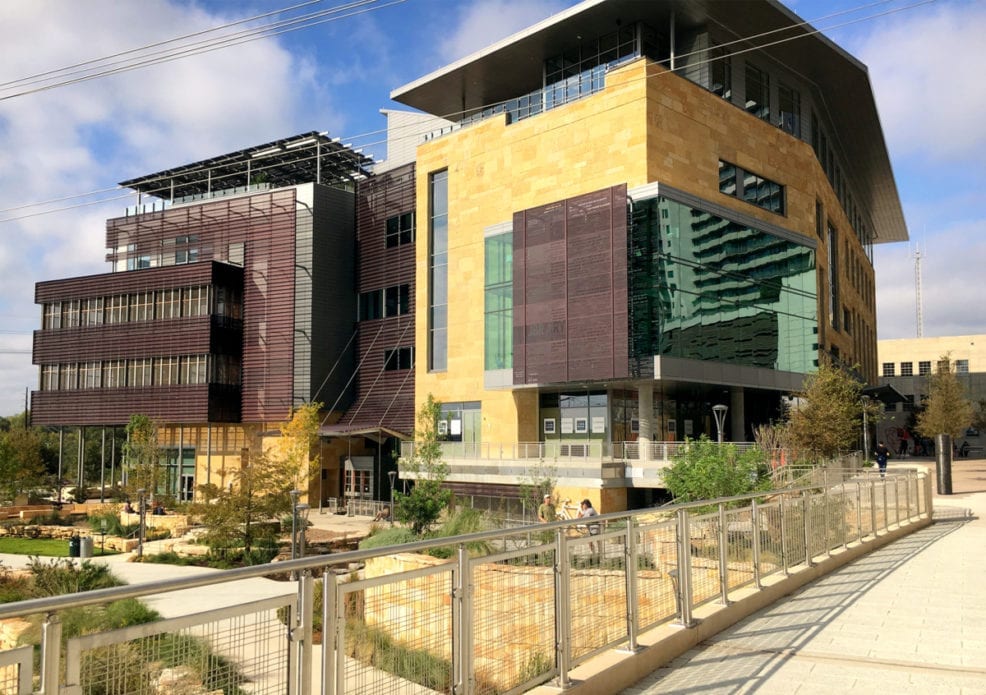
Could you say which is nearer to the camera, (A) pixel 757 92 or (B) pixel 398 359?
(A) pixel 757 92

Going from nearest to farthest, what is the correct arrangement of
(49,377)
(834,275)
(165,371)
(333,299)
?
(333,299) < (834,275) < (165,371) < (49,377)

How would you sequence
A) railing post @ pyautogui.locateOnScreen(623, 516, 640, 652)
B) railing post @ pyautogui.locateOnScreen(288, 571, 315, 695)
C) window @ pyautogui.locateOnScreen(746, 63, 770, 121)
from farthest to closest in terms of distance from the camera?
window @ pyautogui.locateOnScreen(746, 63, 770, 121) → railing post @ pyautogui.locateOnScreen(623, 516, 640, 652) → railing post @ pyautogui.locateOnScreen(288, 571, 315, 695)

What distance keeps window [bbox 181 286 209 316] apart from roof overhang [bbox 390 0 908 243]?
57.4 feet

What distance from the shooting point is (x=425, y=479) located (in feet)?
121

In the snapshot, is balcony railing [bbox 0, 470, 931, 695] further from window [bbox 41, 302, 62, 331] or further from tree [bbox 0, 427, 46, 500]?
window [bbox 41, 302, 62, 331]

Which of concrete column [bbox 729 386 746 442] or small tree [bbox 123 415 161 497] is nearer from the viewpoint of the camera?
concrete column [bbox 729 386 746 442]

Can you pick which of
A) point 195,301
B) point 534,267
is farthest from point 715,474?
point 195,301

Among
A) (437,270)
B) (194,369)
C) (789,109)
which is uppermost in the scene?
(789,109)

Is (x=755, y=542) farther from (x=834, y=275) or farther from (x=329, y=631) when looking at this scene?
(x=834, y=275)

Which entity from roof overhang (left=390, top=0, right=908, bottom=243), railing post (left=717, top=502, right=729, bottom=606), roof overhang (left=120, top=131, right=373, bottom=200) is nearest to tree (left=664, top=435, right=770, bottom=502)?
railing post (left=717, top=502, right=729, bottom=606)

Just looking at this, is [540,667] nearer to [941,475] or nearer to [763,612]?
[763,612]

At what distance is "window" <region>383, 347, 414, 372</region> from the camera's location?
169 feet

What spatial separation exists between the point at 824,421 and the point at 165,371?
139 ft

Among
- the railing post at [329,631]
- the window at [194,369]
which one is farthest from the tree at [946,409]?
the railing post at [329,631]
